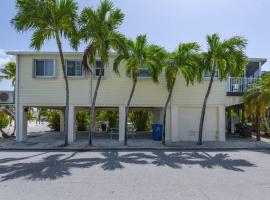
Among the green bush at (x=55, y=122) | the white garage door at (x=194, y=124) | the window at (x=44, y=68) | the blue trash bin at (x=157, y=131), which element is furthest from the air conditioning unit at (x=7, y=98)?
the green bush at (x=55, y=122)

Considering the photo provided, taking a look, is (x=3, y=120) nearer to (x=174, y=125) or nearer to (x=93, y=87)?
(x=93, y=87)

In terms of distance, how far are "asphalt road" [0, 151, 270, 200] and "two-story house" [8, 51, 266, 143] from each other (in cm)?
668

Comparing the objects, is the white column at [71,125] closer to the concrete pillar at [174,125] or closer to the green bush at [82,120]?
the concrete pillar at [174,125]

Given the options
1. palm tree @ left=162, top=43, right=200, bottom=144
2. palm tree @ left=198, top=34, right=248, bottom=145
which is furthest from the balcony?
palm tree @ left=162, top=43, right=200, bottom=144

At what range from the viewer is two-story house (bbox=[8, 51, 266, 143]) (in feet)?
64.0

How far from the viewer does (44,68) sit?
1973 centimetres

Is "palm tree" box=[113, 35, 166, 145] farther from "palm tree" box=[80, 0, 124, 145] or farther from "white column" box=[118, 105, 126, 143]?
"white column" box=[118, 105, 126, 143]

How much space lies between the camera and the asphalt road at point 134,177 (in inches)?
282

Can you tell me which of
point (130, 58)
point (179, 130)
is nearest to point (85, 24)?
point (130, 58)

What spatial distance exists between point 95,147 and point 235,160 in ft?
23.8

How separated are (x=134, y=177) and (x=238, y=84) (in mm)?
14546

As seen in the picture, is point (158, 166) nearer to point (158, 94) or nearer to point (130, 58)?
point (130, 58)

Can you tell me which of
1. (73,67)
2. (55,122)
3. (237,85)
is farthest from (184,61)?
(55,122)

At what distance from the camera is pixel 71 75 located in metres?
19.7
